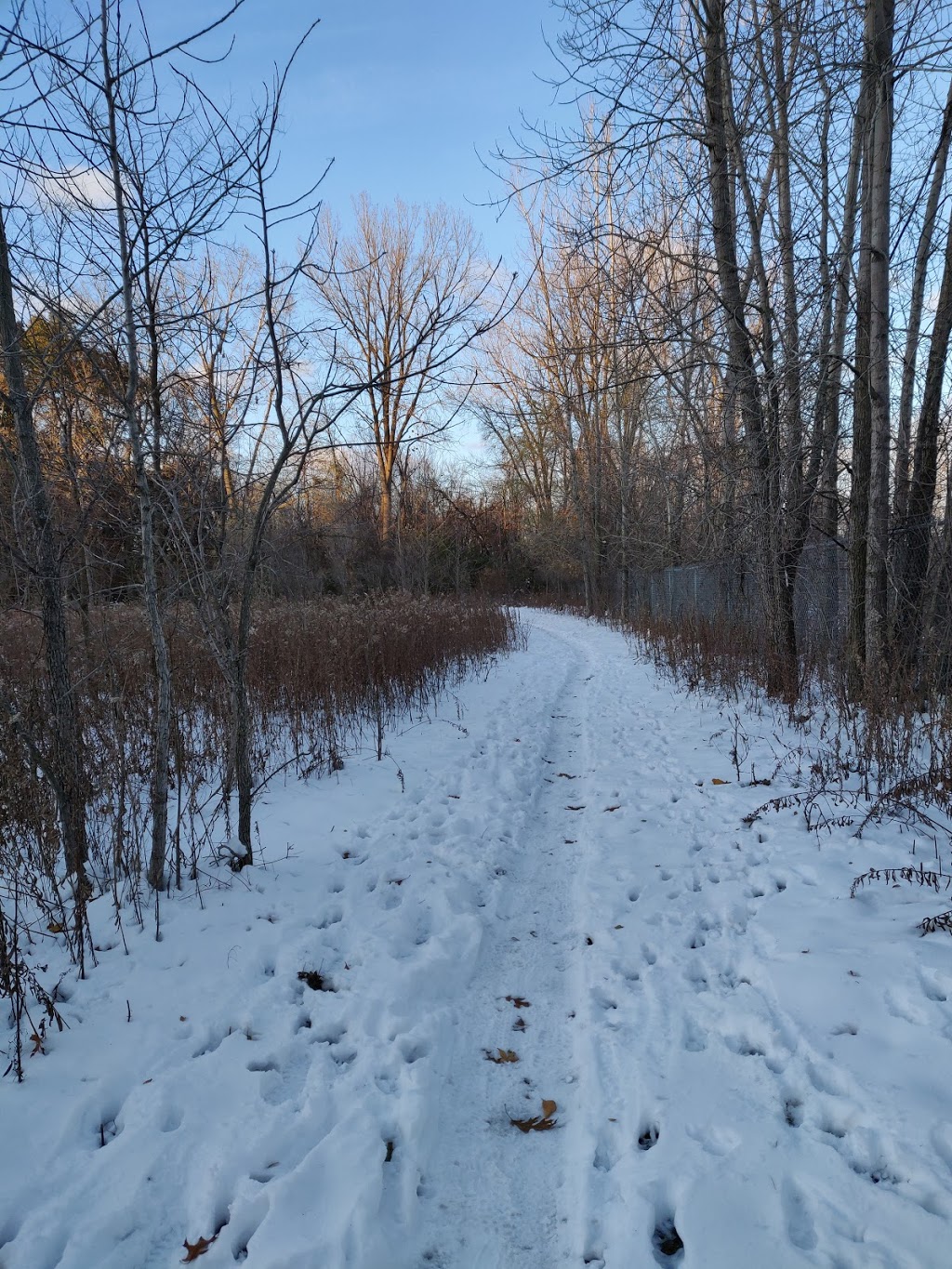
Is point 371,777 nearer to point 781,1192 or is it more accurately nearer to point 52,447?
point 52,447

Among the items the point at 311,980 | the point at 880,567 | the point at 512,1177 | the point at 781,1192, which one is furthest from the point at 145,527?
the point at 880,567

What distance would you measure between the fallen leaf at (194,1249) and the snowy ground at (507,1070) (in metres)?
0.04

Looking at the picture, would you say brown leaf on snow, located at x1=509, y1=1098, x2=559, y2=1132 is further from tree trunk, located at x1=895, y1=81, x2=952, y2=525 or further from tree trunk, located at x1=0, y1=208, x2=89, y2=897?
tree trunk, located at x1=895, y1=81, x2=952, y2=525

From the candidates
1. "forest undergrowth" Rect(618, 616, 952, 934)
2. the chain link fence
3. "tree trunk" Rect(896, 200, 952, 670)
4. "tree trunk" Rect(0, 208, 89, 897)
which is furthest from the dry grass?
"tree trunk" Rect(896, 200, 952, 670)

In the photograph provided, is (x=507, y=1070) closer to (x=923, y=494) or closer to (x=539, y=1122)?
(x=539, y=1122)

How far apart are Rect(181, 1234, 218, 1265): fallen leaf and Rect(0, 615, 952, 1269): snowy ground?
0.04 m

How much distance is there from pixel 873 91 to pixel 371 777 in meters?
6.96

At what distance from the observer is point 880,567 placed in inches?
234

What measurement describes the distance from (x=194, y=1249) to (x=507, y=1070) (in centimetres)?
107

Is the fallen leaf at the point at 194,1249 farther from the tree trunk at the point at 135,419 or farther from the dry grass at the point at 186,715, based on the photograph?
the tree trunk at the point at 135,419

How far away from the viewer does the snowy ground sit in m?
1.75

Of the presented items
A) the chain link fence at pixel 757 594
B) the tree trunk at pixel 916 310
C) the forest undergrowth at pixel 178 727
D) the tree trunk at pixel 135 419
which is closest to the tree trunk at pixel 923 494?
the tree trunk at pixel 916 310

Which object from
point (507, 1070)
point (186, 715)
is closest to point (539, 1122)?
point (507, 1070)

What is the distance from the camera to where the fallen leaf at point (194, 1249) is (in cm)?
169
